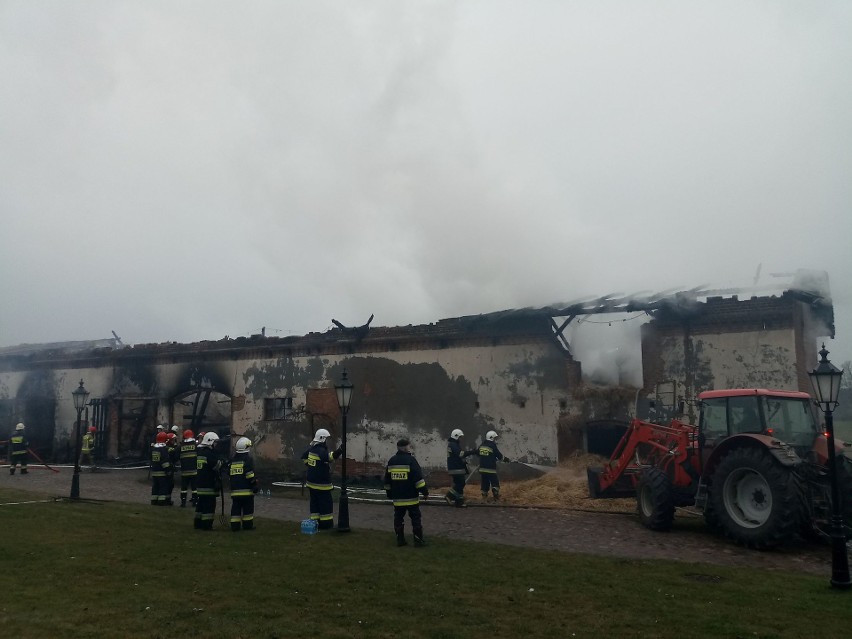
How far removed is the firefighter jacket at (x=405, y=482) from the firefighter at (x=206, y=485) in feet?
12.2

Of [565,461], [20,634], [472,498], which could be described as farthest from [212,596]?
[565,461]

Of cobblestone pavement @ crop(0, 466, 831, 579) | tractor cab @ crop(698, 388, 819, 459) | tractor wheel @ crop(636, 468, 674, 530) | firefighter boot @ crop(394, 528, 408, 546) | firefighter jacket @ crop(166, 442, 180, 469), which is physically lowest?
cobblestone pavement @ crop(0, 466, 831, 579)

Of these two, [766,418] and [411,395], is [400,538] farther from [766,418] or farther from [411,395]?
[411,395]

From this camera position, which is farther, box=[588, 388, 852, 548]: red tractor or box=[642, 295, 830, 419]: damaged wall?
box=[642, 295, 830, 419]: damaged wall

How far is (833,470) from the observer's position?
783cm

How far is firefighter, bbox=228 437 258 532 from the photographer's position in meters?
11.6

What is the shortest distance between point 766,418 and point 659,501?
2311 millimetres

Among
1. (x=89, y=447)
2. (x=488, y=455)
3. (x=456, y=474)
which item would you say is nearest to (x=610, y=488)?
(x=488, y=455)

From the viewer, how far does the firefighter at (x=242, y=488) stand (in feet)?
38.1

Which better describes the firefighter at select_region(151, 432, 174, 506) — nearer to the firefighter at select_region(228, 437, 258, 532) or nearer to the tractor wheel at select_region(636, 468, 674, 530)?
the firefighter at select_region(228, 437, 258, 532)

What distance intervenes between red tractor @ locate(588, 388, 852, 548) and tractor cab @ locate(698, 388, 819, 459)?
2 centimetres

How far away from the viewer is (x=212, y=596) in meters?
7.17

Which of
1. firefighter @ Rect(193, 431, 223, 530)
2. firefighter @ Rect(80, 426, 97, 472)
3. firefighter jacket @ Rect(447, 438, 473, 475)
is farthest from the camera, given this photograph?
firefighter @ Rect(80, 426, 97, 472)

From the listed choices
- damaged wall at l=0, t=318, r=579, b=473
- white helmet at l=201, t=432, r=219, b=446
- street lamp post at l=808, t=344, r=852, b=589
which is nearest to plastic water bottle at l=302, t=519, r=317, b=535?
white helmet at l=201, t=432, r=219, b=446
